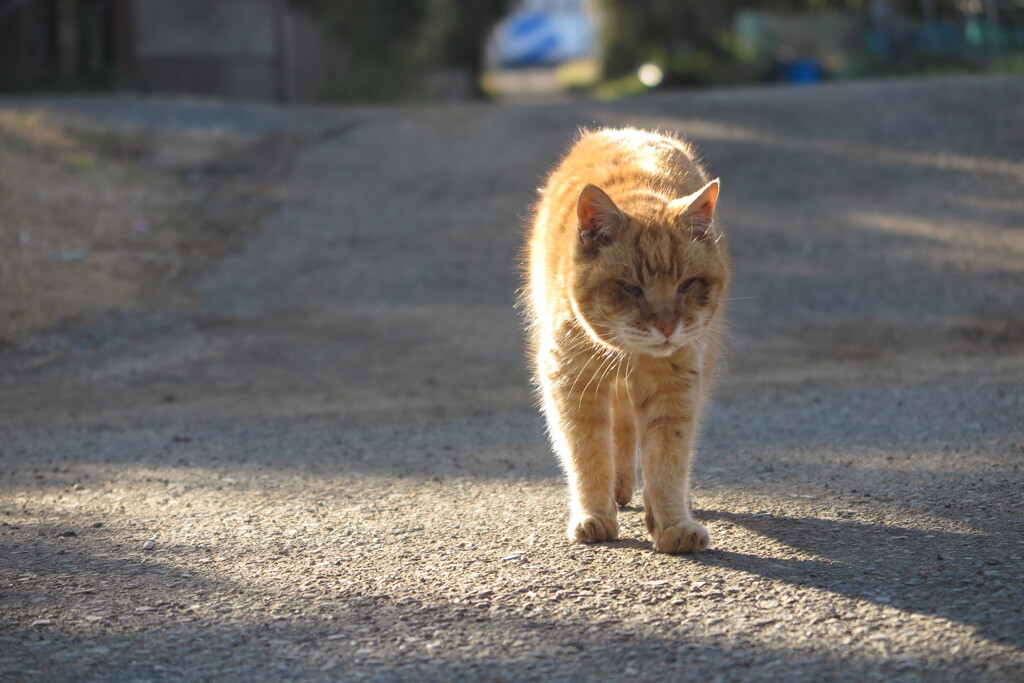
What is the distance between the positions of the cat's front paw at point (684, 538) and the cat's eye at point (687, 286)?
0.86 meters

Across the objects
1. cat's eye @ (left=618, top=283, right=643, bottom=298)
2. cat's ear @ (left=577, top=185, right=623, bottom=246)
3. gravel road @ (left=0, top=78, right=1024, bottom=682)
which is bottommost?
gravel road @ (left=0, top=78, right=1024, bottom=682)

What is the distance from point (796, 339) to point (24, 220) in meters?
7.31

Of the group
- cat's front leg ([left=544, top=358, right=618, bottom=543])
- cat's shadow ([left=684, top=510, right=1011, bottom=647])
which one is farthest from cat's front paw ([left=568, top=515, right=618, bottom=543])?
cat's shadow ([left=684, top=510, right=1011, bottom=647])

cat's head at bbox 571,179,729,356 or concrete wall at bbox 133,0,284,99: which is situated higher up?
concrete wall at bbox 133,0,284,99

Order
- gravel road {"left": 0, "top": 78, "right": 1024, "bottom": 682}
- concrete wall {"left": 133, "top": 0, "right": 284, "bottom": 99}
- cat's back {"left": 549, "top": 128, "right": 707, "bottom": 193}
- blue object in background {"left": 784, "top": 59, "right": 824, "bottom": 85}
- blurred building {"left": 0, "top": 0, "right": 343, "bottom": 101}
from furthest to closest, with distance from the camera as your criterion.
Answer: blue object in background {"left": 784, "top": 59, "right": 824, "bottom": 85}, concrete wall {"left": 133, "top": 0, "right": 284, "bottom": 99}, blurred building {"left": 0, "top": 0, "right": 343, "bottom": 101}, cat's back {"left": 549, "top": 128, "right": 707, "bottom": 193}, gravel road {"left": 0, "top": 78, "right": 1024, "bottom": 682}

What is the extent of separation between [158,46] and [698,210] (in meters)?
17.6

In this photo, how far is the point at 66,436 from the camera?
6.05 metres

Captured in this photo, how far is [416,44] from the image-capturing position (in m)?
25.7

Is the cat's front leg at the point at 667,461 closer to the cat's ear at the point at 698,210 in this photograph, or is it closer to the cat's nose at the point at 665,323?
the cat's nose at the point at 665,323

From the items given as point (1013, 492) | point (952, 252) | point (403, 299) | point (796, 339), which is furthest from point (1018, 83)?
point (1013, 492)

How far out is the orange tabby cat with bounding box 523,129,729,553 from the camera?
3.77 m

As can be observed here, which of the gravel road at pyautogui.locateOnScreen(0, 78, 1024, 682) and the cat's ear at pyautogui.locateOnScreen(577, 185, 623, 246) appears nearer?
the gravel road at pyautogui.locateOnScreen(0, 78, 1024, 682)

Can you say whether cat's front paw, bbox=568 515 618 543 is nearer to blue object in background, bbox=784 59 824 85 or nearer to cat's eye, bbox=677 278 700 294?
cat's eye, bbox=677 278 700 294

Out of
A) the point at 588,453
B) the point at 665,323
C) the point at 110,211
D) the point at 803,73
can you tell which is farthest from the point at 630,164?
the point at 803,73
